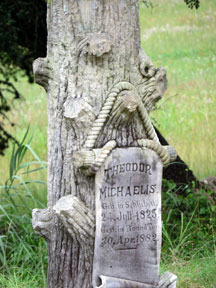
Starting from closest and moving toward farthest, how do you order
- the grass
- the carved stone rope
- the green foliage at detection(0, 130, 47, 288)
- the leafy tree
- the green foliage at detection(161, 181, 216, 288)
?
the carved stone rope → the green foliage at detection(161, 181, 216, 288) → the green foliage at detection(0, 130, 47, 288) → the leafy tree → the grass

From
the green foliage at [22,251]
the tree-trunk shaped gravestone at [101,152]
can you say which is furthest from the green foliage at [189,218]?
the tree-trunk shaped gravestone at [101,152]

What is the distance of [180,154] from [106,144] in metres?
4.42

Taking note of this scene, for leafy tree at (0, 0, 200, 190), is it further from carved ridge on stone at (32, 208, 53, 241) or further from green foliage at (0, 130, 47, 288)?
carved ridge on stone at (32, 208, 53, 241)

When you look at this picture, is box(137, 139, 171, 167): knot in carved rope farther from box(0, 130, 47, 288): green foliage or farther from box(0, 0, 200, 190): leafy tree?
box(0, 0, 200, 190): leafy tree

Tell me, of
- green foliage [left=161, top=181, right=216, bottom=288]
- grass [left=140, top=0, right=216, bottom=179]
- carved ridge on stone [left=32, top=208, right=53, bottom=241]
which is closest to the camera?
carved ridge on stone [left=32, top=208, right=53, bottom=241]

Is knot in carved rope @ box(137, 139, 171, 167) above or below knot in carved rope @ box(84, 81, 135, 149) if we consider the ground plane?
below

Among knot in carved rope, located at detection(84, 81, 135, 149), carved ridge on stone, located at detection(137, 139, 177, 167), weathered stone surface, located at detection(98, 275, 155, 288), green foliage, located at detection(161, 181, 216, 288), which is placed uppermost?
knot in carved rope, located at detection(84, 81, 135, 149)

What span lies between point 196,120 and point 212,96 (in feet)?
2.16

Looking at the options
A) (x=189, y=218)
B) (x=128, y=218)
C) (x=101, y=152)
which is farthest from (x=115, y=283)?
(x=189, y=218)

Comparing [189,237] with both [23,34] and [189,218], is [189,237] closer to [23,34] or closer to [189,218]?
[189,218]

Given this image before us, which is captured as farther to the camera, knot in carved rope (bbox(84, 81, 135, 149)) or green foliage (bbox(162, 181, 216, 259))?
green foliage (bbox(162, 181, 216, 259))

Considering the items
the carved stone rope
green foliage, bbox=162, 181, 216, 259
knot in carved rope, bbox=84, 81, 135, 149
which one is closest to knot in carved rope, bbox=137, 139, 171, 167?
the carved stone rope

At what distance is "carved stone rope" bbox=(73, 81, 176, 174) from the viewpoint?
120 inches

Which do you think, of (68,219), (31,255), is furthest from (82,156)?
(31,255)
